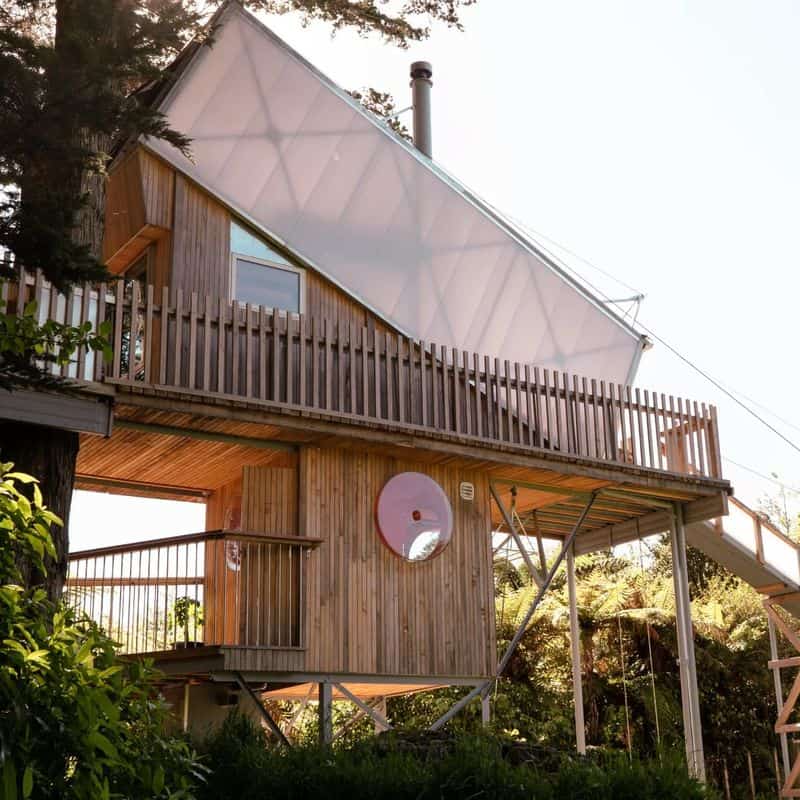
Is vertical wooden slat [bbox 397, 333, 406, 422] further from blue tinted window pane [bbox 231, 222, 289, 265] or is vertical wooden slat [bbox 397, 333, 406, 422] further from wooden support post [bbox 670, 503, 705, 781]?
wooden support post [bbox 670, 503, 705, 781]

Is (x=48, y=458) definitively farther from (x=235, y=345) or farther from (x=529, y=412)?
(x=529, y=412)

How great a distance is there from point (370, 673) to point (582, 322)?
6639 millimetres

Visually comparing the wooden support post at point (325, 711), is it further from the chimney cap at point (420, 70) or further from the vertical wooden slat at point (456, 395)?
the chimney cap at point (420, 70)

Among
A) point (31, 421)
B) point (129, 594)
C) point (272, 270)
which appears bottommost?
point (129, 594)

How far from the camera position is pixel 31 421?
1082cm

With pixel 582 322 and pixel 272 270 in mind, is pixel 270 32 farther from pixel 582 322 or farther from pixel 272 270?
pixel 582 322

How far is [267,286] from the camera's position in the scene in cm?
1470

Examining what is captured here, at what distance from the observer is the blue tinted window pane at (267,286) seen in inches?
572

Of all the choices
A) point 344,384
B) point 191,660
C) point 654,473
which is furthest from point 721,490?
point 191,660

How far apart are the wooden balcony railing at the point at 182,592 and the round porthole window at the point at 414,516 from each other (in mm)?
1318

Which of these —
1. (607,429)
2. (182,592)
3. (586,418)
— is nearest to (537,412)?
(586,418)

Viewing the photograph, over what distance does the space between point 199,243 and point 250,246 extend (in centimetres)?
71

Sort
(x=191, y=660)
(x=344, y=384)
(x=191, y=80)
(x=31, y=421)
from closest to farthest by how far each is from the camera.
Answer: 1. (x=31, y=421)
2. (x=191, y=660)
3. (x=344, y=384)
4. (x=191, y=80)

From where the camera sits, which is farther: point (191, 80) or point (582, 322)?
point (582, 322)
